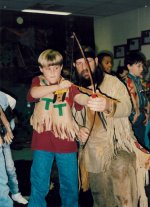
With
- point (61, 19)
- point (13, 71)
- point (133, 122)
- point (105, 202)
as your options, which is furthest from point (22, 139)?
point (105, 202)

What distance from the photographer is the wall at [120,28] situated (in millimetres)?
8570

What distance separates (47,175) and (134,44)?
648 centimetres

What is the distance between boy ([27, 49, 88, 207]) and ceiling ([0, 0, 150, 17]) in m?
5.01

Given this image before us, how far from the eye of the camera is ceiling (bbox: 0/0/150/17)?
7625 mm

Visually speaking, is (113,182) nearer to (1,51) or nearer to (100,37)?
(1,51)

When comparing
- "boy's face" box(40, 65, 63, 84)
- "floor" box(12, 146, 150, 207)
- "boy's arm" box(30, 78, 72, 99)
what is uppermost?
"boy's face" box(40, 65, 63, 84)

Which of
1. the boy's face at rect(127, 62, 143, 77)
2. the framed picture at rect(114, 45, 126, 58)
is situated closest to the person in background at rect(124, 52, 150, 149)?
the boy's face at rect(127, 62, 143, 77)

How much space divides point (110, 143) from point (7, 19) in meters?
6.45

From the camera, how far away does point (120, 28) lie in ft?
30.5

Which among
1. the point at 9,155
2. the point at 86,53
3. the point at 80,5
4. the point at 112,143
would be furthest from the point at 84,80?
the point at 80,5

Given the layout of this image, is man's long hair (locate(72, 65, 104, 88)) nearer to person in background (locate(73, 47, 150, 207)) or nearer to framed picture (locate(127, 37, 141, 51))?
person in background (locate(73, 47, 150, 207))

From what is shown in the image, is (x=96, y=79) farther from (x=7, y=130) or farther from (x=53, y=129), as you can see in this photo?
(x=7, y=130)

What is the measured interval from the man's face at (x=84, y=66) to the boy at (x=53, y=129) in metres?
0.14

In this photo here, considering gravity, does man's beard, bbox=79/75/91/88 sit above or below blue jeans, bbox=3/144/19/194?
above
